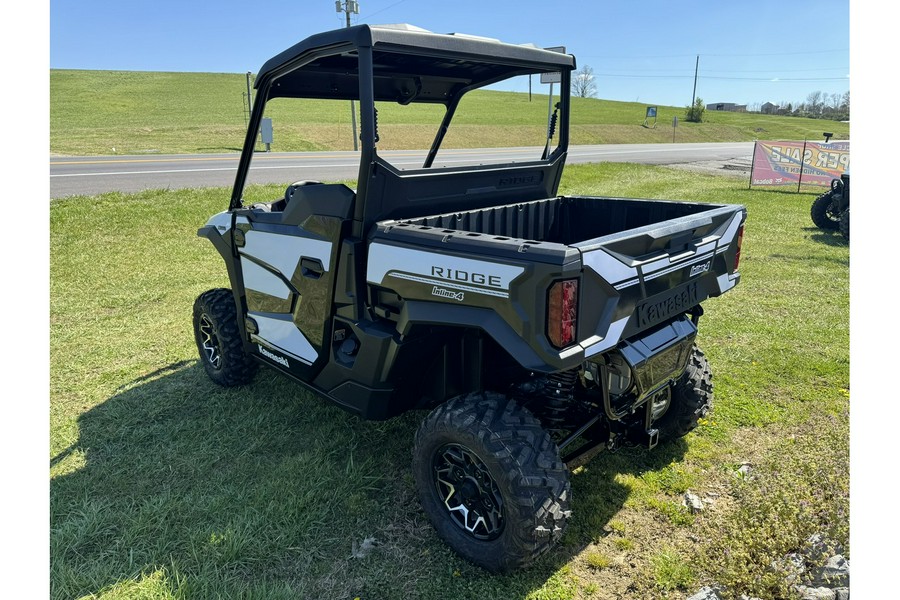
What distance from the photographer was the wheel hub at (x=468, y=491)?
257 cm

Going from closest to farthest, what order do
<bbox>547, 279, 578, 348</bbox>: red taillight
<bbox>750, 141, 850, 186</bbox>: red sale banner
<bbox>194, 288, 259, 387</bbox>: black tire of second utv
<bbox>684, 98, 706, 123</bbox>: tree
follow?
<bbox>547, 279, 578, 348</bbox>: red taillight → <bbox>194, 288, 259, 387</bbox>: black tire of second utv → <bbox>750, 141, 850, 186</bbox>: red sale banner → <bbox>684, 98, 706, 123</bbox>: tree

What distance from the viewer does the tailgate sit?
229 centimetres

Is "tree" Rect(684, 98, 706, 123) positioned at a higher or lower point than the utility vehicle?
higher

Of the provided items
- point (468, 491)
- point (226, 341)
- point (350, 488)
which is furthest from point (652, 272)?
point (226, 341)

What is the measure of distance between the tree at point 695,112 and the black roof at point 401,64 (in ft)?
206

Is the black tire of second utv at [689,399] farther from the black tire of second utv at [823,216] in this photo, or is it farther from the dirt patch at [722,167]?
the dirt patch at [722,167]

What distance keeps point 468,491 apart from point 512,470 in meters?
Result: 0.34

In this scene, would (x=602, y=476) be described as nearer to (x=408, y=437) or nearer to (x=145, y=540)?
(x=408, y=437)

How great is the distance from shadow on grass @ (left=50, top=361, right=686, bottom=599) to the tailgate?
3.49ft

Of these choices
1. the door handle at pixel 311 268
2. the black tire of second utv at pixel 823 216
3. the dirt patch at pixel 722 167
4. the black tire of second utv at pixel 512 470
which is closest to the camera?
the black tire of second utv at pixel 512 470

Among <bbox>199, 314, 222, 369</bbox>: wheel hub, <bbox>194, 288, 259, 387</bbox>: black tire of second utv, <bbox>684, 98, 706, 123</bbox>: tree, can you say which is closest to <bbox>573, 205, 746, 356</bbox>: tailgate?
<bbox>194, 288, 259, 387</bbox>: black tire of second utv

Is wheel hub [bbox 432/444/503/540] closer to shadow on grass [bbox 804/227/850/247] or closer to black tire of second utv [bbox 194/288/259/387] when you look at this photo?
black tire of second utv [bbox 194/288/259/387]

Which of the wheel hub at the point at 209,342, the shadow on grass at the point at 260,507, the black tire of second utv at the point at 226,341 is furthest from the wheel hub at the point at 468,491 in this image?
the wheel hub at the point at 209,342

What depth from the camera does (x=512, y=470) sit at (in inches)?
94.6
